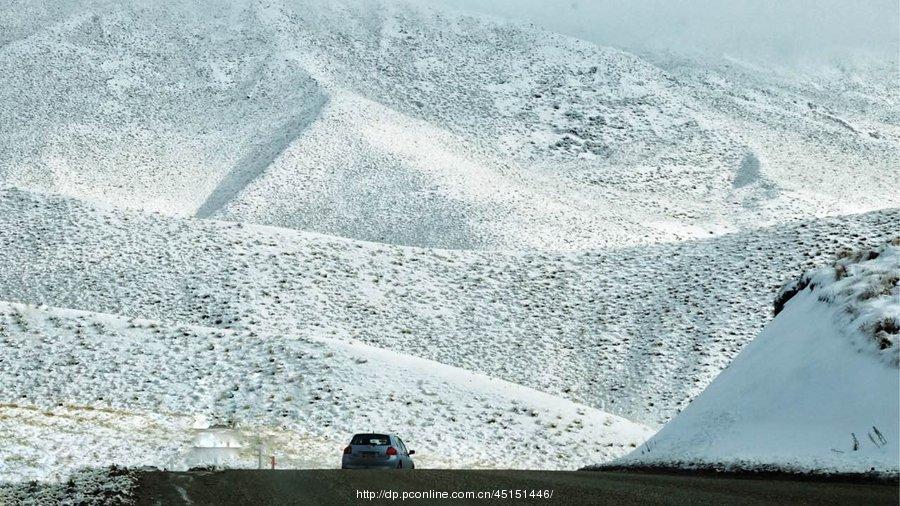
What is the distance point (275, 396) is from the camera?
27.7 meters

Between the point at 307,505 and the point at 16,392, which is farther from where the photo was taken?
the point at 16,392

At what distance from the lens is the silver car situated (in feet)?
60.6

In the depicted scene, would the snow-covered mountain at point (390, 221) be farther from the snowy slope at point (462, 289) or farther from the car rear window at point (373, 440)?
the car rear window at point (373, 440)

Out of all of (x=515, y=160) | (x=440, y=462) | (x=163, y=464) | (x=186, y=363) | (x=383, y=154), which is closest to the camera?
(x=163, y=464)

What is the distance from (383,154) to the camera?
245ft

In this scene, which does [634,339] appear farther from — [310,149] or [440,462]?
[310,149]

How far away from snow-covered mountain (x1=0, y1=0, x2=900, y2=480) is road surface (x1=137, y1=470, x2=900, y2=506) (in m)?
3.74

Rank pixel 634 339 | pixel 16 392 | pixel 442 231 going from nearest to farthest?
pixel 16 392 < pixel 634 339 < pixel 442 231

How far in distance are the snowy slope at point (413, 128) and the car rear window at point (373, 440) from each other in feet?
128

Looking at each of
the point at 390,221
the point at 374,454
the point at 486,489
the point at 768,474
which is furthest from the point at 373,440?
the point at 390,221

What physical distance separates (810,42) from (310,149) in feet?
318

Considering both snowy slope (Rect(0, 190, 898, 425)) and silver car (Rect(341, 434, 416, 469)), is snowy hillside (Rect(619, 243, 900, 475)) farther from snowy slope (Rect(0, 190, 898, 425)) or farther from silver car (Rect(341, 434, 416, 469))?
snowy slope (Rect(0, 190, 898, 425))

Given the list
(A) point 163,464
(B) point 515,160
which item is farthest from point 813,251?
(B) point 515,160

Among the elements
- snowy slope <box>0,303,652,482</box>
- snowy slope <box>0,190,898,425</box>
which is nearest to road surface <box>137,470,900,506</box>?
snowy slope <box>0,303,652,482</box>
